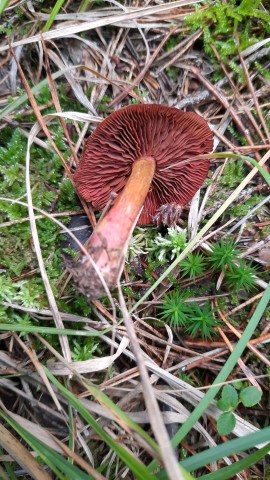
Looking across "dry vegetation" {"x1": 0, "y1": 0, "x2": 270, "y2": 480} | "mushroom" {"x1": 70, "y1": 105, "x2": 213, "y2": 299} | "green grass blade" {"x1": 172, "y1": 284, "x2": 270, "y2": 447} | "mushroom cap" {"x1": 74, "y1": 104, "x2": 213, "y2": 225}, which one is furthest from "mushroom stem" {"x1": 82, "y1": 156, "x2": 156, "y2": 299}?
"green grass blade" {"x1": 172, "y1": 284, "x2": 270, "y2": 447}

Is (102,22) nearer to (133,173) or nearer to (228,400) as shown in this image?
(133,173)

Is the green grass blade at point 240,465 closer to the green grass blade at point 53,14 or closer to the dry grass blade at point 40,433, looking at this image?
the dry grass blade at point 40,433

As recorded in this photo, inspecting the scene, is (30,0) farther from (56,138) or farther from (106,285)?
(106,285)

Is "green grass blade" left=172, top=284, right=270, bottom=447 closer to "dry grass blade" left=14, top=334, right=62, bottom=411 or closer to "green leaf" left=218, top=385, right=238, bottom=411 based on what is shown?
"green leaf" left=218, top=385, right=238, bottom=411

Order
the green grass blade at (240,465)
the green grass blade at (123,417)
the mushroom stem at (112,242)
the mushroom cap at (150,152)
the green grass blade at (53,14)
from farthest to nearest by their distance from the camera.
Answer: the green grass blade at (53,14)
the mushroom cap at (150,152)
the mushroom stem at (112,242)
the green grass blade at (240,465)
the green grass blade at (123,417)

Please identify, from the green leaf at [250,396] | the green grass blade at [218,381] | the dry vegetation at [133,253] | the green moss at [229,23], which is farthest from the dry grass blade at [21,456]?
the green moss at [229,23]

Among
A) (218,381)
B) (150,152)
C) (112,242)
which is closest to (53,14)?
(150,152)

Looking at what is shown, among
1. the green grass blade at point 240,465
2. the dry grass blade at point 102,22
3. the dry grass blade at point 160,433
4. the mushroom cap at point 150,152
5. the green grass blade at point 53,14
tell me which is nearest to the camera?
the dry grass blade at point 160,433
